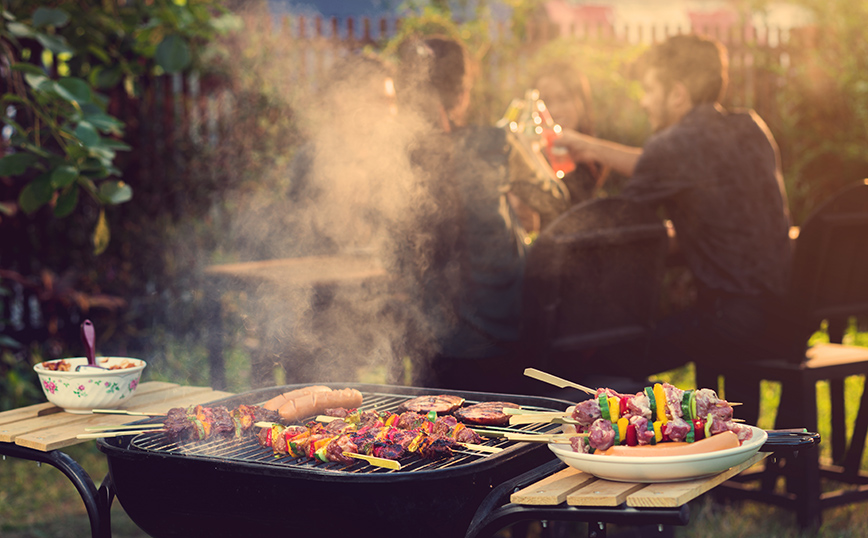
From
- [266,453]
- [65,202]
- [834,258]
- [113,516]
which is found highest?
[65,202]

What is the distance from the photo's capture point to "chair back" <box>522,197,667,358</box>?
127 inches

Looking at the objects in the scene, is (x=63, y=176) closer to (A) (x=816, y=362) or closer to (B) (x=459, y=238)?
(B) (x=459, y=238)

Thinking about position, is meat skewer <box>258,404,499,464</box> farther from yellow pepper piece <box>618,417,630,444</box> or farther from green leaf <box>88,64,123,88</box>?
green leaf <box>88,64,123,88</box>

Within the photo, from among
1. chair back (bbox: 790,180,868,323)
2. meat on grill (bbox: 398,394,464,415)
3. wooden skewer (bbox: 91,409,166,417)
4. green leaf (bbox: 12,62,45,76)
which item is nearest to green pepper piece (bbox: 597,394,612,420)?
meat on grill (bbox: 398,394,464,415)

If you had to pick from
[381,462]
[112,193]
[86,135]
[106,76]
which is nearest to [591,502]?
[381,462]

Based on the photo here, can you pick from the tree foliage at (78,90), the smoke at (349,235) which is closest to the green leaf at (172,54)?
the tree foliage at (78,90)

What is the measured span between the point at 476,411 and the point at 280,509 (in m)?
0.63

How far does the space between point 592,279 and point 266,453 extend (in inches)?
63.9

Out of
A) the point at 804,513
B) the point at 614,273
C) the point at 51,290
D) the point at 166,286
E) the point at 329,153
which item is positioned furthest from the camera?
the point at 166,286

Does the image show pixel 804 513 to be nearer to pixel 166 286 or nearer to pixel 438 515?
pixel 438 515

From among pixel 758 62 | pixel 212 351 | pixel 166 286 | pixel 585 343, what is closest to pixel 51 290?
pixel 166 286

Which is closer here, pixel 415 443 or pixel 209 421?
pixel 415 443

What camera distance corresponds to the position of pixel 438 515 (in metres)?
1.79

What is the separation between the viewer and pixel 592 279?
3314mm
